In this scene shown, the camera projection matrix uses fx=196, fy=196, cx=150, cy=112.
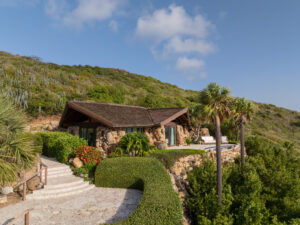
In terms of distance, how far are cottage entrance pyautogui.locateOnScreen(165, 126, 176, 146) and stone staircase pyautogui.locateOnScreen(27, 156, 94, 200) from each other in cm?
1208

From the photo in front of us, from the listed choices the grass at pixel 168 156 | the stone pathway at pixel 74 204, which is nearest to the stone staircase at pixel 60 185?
the stone pathway at pixel 74 204

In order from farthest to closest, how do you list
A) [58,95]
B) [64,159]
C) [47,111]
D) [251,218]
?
1. [58,95]
2. [47,111]
3. [64,159]
4. [251,218]

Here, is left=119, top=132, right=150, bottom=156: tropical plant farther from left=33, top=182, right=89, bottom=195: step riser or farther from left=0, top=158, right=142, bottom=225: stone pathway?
left=33, top=182, right=89, bottom=195: step riser

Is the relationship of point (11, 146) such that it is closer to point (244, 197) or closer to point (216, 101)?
point (216, 101)

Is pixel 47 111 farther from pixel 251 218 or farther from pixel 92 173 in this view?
pixel 251 218

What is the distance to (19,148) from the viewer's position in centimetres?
877

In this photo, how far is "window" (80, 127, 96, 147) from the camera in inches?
702

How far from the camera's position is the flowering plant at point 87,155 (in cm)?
1387

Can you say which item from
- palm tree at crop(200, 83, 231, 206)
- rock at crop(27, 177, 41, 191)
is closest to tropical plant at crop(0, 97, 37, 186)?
rock at crop(27, 177, 41, 191)

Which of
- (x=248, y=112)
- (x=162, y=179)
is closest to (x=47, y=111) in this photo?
(x=162, y=179)

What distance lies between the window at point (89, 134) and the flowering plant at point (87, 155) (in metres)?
3.13

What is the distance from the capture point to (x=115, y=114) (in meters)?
18.6

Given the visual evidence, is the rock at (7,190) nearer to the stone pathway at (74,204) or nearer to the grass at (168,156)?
the stone pathway at (74,204)

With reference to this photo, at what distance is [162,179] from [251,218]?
5.94 metres
